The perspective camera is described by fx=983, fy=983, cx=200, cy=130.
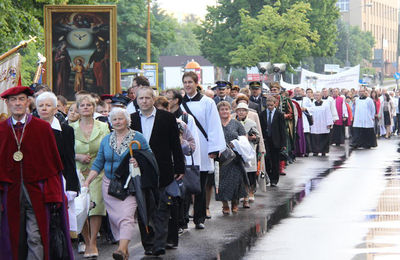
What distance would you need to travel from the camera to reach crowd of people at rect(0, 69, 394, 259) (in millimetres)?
7691

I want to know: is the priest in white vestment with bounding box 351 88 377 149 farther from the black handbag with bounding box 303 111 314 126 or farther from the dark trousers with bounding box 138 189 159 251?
the dark trousers with bounding box 138 189 159 251

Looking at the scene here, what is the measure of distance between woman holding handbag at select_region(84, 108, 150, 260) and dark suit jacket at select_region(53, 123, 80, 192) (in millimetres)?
531

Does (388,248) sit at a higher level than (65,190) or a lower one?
lower

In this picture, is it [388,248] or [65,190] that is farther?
[388,248]

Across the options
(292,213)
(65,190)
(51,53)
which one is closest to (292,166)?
(51,53)

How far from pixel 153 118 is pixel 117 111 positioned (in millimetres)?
635

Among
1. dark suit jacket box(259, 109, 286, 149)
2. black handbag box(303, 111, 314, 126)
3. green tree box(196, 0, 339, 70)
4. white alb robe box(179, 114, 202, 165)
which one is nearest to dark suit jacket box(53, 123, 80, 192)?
white alb robe box(179, 114, 202, 165)

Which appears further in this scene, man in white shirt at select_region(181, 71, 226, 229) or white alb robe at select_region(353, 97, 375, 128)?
white alb robe at select_region(353, 97, 375, 128)

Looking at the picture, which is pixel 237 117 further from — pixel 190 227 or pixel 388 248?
pixel 388 248

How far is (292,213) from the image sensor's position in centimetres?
1314

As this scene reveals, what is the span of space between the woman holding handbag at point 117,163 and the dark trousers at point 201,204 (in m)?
2.42

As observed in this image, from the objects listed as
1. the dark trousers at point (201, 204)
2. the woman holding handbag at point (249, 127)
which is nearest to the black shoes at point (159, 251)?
the dark trousers at point (201, 204)

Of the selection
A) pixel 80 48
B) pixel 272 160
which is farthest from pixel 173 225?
pixel 80 48

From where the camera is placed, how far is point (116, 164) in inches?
366
